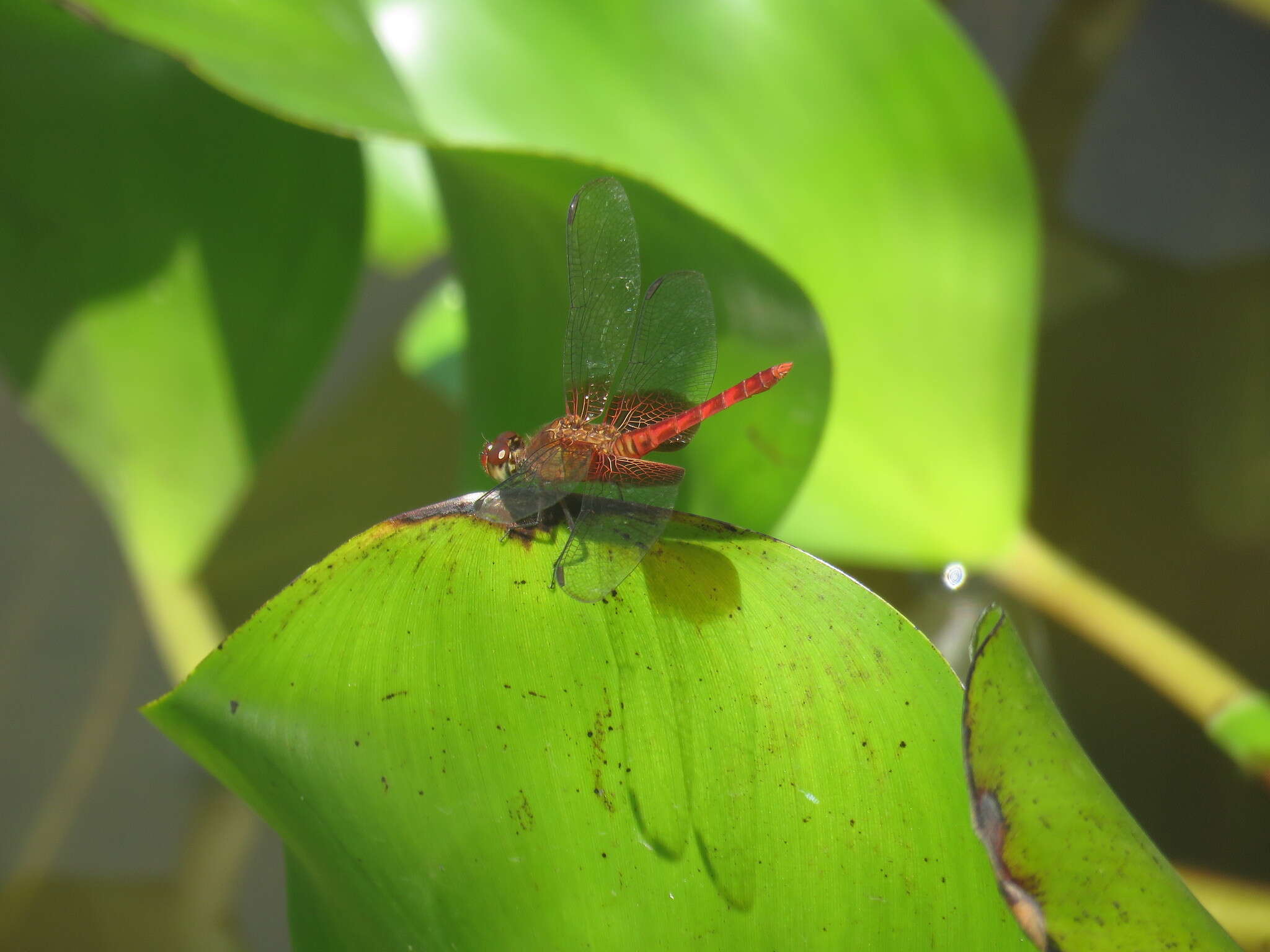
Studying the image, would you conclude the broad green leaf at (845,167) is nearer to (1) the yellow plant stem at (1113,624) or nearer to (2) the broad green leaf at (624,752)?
(1) the yellow plant stem at (1113,624)

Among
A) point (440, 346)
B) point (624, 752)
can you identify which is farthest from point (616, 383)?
point (440, 346)

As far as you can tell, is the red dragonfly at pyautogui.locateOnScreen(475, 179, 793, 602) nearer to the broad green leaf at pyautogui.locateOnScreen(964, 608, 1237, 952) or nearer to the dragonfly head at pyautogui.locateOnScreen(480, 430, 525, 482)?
the dragonfly head at pyautogui.locateOnScreen(480, 430, 525, 482)

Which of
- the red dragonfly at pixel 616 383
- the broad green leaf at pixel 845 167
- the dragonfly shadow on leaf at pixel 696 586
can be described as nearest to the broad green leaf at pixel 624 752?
the dragonfly shadow on leaf at pixel 696 586

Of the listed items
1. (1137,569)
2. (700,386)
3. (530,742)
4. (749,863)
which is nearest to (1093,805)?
(749,863)

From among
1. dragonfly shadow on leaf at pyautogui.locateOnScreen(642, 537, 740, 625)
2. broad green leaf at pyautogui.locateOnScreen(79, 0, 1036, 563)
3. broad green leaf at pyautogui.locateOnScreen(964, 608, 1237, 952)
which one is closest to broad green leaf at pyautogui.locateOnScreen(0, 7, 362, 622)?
broad green leaf at pyautogui.locateOnScreen(79, 0, 1036, 563)

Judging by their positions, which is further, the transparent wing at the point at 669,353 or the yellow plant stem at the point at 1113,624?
the yellow plant stem at the point at 1113,624
